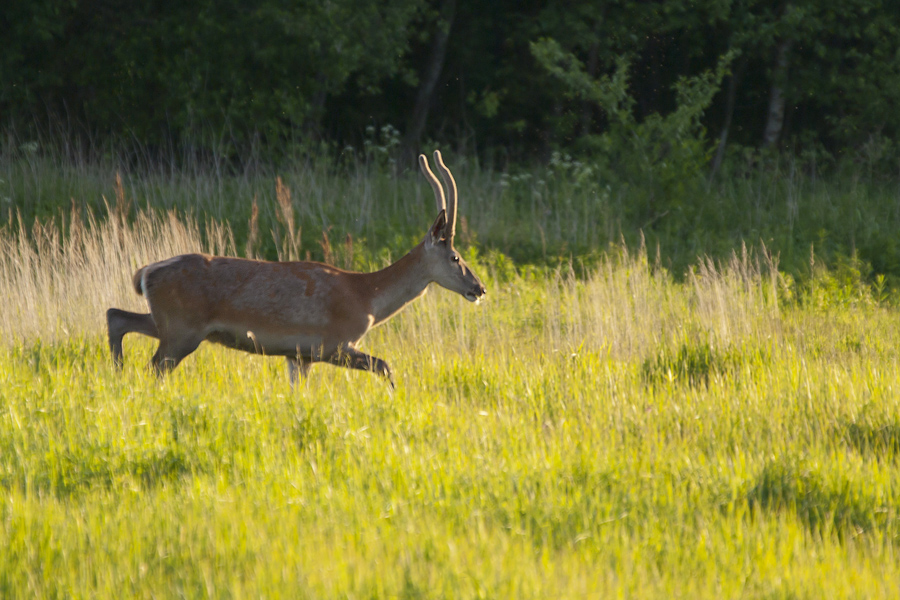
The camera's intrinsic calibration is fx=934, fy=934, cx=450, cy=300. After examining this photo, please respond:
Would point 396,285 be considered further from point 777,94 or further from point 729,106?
point 729,106

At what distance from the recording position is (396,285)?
6.39 m

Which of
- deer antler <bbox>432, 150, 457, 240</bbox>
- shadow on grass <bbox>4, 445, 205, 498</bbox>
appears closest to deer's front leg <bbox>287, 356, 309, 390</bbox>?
deer antler <bbox>432, 150, 457, 240</bbox>

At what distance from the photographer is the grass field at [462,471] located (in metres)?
3.14

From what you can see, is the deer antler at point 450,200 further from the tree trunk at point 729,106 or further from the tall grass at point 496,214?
the tree trunk at point 729,106

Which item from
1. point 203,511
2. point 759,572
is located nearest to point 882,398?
point 759,572

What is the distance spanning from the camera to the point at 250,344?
5887mm

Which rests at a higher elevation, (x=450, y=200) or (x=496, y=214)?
(x=450, y=200)

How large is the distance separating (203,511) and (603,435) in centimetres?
210

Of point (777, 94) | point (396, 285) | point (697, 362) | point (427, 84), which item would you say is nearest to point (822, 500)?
point (697, 362)

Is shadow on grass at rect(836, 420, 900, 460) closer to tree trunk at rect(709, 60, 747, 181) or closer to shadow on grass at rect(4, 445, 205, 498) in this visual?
shadow on grass at rect(4, 445, 205, 498)

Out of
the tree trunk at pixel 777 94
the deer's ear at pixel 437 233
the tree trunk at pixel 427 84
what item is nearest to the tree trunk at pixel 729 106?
the tree trunk at pixel 777 94

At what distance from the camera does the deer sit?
5797 mm

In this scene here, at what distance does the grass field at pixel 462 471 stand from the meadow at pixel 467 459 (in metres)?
0.02

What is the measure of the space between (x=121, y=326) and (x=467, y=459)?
10.00 feet
